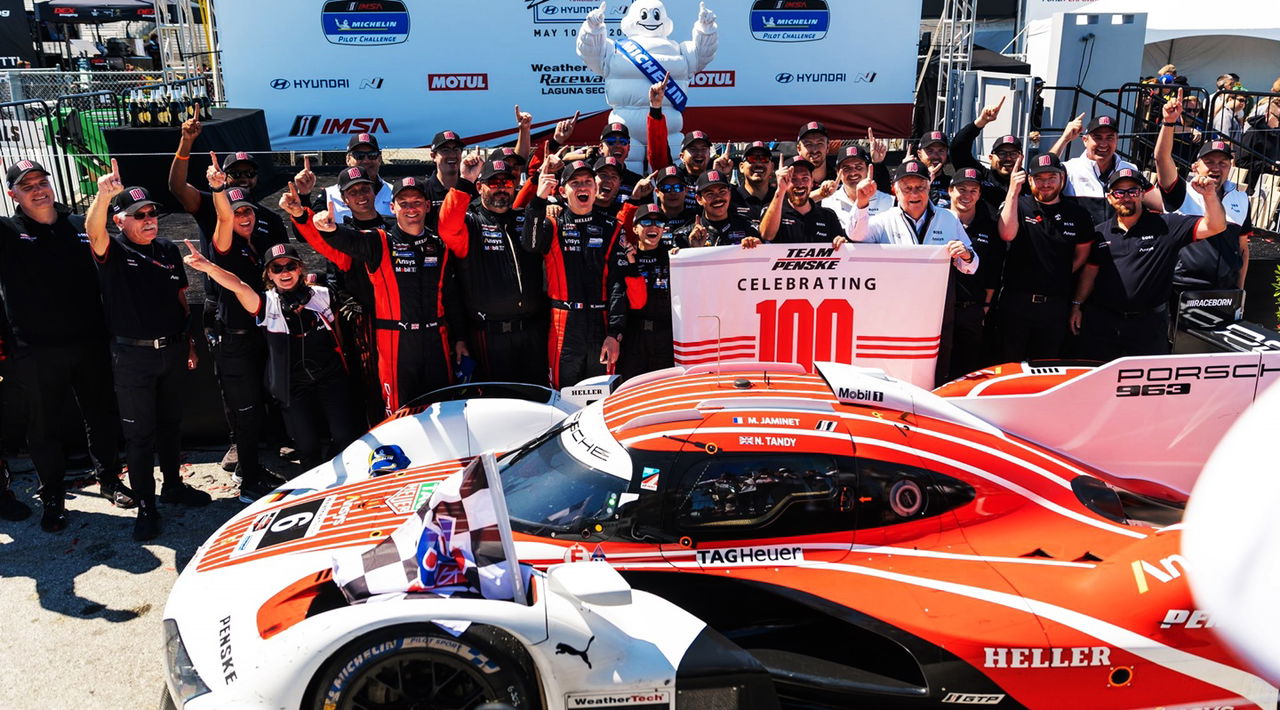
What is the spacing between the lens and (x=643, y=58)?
10.5 m

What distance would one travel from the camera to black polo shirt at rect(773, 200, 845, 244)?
261 inches

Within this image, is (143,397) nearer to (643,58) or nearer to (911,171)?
(911,171)

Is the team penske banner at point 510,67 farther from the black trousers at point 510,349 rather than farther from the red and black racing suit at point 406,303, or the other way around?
the red and black racing suit at point 406,303

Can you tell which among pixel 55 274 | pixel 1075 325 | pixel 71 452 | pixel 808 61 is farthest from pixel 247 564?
pixel 808 61

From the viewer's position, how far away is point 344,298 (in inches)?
248

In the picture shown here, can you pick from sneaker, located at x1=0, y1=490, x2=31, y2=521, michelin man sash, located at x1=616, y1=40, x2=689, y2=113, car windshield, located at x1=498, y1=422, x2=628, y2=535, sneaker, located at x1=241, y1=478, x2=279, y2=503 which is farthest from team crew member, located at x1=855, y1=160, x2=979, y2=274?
sneaker, located at x1=0, y1=490, x2=31, y2=521

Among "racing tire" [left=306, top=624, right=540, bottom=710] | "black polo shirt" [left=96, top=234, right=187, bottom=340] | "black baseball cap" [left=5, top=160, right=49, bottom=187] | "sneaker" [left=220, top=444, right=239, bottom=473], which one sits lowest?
"sneaker" [left=220, top=444, right=239, bottom=473]

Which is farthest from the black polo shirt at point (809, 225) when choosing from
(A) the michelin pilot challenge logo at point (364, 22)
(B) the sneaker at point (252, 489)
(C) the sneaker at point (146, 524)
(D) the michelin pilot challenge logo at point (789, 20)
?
(A) the michelin pilot challenge logo at point (364, 22)

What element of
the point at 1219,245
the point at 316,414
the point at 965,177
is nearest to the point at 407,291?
the point at 316,414

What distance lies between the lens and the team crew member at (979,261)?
645 cm

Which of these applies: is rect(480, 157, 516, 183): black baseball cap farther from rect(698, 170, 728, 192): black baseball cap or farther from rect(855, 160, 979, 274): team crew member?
rect(855, 160, 979, 274): team crew member

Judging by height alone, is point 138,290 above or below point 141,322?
Answer: above

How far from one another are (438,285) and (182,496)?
218 cm

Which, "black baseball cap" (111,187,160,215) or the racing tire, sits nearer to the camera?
the racing tire
